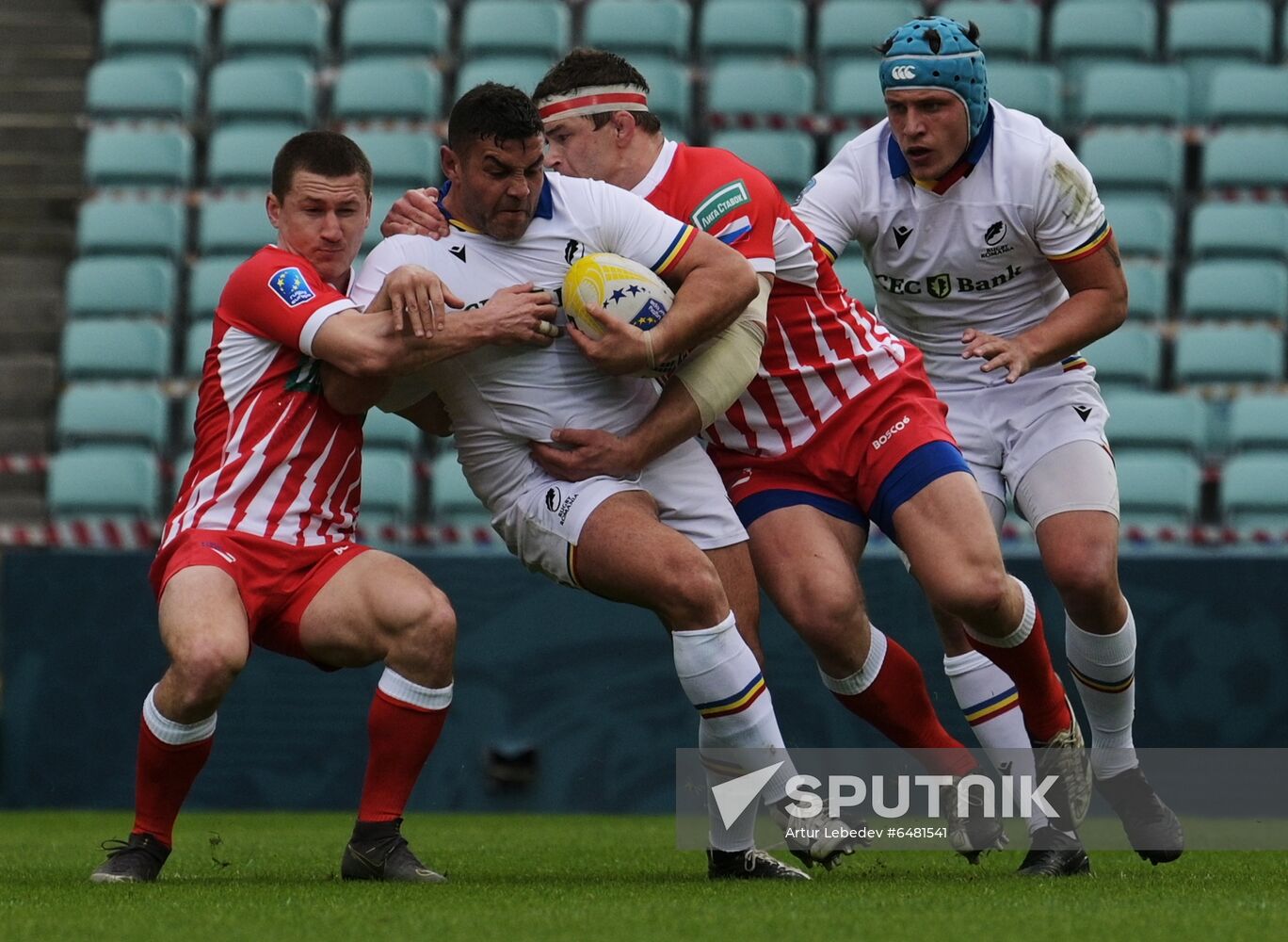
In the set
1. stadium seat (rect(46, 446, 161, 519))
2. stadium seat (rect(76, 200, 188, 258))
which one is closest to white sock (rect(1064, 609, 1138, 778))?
stadium seat (rect(46, 446, 161, 519))

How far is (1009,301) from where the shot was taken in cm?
623

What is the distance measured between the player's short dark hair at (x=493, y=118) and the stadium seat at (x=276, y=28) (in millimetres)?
8956

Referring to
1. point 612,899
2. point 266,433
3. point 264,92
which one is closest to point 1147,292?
point 264,92

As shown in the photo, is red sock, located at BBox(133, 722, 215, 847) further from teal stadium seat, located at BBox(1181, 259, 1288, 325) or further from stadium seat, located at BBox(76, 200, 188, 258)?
teal stadium seat, located at BBox(1181, 259, 1288, 325)

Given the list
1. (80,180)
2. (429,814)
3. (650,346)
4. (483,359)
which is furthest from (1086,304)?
(80,180)

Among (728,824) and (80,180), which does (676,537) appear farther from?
(80,180)

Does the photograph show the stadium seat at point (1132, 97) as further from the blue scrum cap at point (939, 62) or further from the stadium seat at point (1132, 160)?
the blue scrum cap at point (939, 62)

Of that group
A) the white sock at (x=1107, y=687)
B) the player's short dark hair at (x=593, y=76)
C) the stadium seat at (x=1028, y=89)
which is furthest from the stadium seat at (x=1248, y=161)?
the player's short dark hair at (x=593, y=76)

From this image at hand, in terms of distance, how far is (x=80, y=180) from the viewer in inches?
544

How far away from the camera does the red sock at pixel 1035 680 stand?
19.5 feet

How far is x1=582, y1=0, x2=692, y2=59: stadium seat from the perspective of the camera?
44.0 feet

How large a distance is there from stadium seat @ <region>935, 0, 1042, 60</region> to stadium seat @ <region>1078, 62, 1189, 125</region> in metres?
0.55

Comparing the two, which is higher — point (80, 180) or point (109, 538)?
point (80, 180)

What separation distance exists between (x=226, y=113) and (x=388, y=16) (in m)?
1.34
